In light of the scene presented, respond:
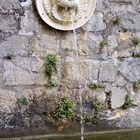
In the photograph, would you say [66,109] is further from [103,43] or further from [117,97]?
[103,43]

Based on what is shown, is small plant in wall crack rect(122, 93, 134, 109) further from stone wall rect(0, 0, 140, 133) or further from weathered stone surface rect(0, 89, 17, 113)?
weathered stone surface rect(0, 89, 17, 113)

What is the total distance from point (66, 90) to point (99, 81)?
37cm

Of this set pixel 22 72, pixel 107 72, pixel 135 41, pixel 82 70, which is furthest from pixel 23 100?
pixel 135 41

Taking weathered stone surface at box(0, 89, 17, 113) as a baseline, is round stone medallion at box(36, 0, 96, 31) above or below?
above

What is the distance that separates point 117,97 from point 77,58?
2.03 feet

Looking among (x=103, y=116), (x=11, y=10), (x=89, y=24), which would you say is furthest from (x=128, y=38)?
(x=11, y=10)

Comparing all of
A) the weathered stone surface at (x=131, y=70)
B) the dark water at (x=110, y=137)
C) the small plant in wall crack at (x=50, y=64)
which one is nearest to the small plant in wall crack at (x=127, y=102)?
the weathered stone surface at (x=131, y=70)

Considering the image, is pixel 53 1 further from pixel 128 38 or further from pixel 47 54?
pixel 128 38

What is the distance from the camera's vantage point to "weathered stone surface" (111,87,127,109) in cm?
579

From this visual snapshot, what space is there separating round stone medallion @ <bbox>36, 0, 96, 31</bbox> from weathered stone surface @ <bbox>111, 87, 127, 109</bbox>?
0.82 m

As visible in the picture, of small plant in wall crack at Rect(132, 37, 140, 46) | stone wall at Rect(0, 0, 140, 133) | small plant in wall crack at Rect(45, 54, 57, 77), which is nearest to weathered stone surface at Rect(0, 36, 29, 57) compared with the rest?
stone wall at Rect(0, 0, 140, 133)

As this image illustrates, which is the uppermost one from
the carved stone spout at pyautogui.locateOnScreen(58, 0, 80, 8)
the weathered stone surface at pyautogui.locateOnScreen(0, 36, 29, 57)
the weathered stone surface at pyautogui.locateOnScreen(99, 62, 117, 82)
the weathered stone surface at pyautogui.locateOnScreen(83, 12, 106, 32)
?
the carved stone spout at pyautogui.locateOnScreen(58, 0, 80, 8)

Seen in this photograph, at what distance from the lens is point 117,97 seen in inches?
228

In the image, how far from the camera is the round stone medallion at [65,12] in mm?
5402
